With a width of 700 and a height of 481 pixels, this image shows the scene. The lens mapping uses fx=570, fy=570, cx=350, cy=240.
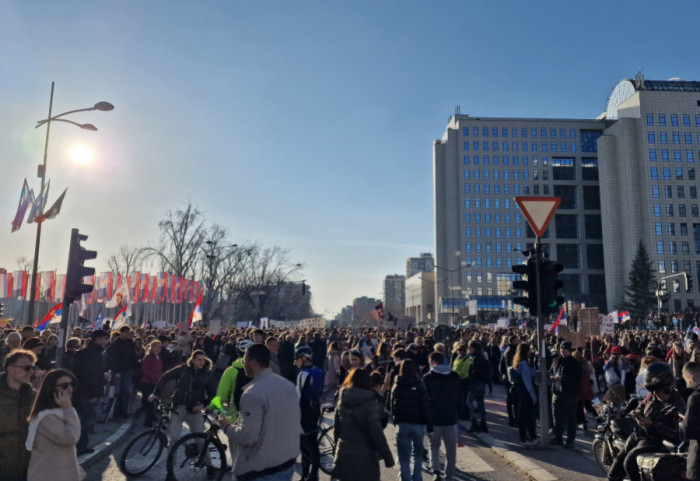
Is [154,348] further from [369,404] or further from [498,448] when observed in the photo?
[369,404]

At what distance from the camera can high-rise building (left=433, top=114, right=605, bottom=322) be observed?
342 feet

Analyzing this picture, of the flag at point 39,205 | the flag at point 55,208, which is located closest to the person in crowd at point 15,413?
the flag at point 39,205

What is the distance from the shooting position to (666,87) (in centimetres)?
9856

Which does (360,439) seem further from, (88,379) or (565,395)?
(88,379)

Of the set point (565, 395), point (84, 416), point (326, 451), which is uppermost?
point (565, 395)

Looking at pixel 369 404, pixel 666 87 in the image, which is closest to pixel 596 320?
pixel 369 404

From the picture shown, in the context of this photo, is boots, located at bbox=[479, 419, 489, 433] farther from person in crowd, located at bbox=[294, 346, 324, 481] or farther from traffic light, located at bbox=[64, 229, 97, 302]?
traffic light, located at bbox=[64, 229, 97, 302]

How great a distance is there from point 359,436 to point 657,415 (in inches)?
117

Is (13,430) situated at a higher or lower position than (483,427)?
higher

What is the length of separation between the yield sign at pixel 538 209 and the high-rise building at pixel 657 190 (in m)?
92.3

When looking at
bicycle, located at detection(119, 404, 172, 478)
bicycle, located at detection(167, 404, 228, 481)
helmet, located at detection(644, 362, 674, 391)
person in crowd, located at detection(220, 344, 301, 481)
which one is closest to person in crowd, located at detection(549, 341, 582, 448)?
helmet, located at detection(644, 362, 674, 391)

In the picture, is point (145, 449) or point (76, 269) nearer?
point (145, 449)

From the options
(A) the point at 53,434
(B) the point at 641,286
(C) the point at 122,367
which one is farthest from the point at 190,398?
(B) the point at 641,286

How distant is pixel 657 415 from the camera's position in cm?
565
